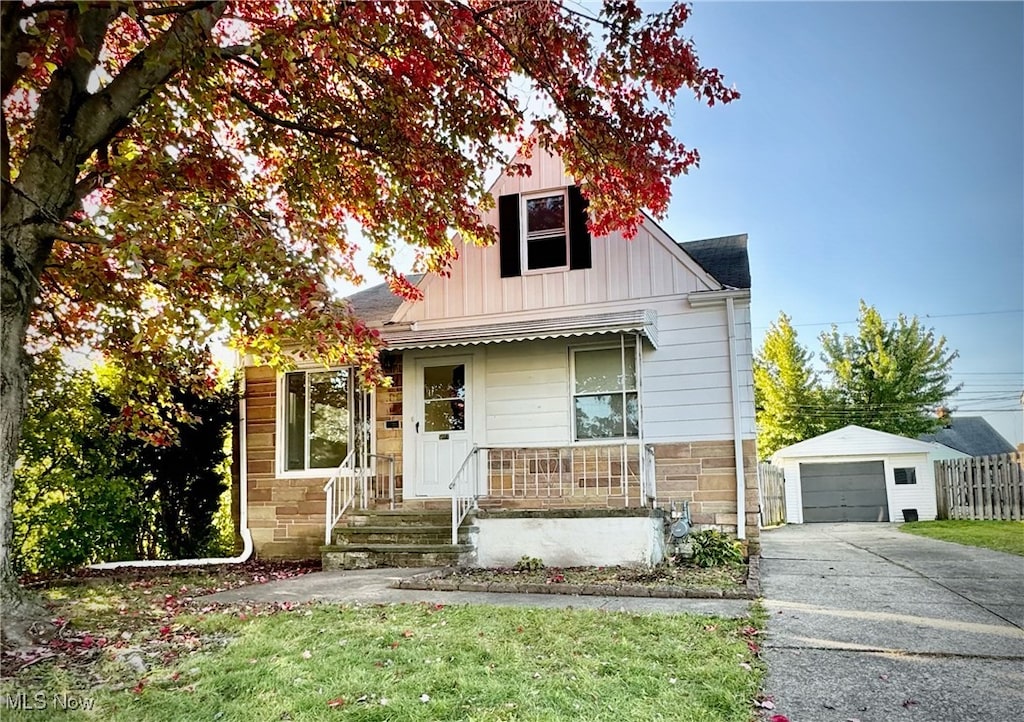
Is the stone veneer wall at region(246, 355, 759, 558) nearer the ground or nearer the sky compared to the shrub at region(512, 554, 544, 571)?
nearer the sky

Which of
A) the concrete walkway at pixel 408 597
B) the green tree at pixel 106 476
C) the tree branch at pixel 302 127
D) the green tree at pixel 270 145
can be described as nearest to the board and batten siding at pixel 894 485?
the green tree at pixel 270 145

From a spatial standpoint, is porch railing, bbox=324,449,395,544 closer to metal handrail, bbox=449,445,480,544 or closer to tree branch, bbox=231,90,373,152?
metal handrail, bbox=449,445,480,544

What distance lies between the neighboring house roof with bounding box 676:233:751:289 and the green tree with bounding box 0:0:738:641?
176 centimetres

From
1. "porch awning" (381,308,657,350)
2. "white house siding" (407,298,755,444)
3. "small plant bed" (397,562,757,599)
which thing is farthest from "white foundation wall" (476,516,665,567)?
"porch awning" (381,308,657,350)

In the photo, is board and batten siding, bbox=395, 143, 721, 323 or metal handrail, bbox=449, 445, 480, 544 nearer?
metal handrail, bbox=449, 445, 480, 544

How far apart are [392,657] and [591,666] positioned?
116 centimetres

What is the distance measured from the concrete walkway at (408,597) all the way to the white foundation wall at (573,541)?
40.4 inches

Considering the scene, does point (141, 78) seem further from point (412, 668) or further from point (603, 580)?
point (603, 580)

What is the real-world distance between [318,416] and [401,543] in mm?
2927

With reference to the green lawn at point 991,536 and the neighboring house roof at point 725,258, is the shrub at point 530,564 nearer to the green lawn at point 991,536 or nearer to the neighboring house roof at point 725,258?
the neighboring house roof at point 725,258

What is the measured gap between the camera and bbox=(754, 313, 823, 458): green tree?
2723 cm

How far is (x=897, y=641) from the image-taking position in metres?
4.12

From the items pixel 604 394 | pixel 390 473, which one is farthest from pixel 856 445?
pixel 390 473

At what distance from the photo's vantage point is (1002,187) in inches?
416
